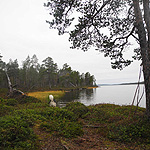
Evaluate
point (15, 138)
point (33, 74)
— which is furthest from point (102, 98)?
point (33, 74)

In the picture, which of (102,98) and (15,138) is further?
(102,98)

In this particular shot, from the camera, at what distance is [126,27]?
23.0 feet

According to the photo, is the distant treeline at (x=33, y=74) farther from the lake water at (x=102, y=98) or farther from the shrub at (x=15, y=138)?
the shrub at (x=15, y=138)

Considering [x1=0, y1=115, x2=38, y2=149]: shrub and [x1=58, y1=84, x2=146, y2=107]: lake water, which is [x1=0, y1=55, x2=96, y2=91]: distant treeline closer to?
[x1=58, y1=84, x2=146, y2=107]: lake water

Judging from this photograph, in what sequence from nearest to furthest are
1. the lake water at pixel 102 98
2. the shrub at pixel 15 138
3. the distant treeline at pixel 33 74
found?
the shrub at pixel 15 138 < the lake water at pixel 102 98 < the distant treeline at pixel 33 74

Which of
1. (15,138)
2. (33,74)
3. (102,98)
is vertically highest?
(33,74)

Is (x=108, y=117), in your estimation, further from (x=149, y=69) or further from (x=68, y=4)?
(x=68, y=4)

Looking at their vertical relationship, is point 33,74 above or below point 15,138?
above

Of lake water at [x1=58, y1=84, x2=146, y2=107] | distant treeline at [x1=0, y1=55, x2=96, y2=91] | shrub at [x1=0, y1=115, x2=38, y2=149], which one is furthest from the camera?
distant treeline at [x1=0, y1=55, x2=96, y2=91]

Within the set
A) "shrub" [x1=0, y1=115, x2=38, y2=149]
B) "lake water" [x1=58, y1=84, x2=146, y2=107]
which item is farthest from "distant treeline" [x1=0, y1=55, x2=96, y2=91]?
"shrub" [x1=0, y1=115, x2=38, y2=149]

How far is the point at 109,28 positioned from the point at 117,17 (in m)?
0.79

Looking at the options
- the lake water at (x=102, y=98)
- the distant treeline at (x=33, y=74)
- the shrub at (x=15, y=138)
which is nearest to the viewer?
the shrub at (x=15, y=138)

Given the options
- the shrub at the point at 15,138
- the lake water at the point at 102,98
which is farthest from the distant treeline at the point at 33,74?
the shrub at the point at 15,138

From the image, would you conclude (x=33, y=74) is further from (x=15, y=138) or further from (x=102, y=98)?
(x=15, y=138)
